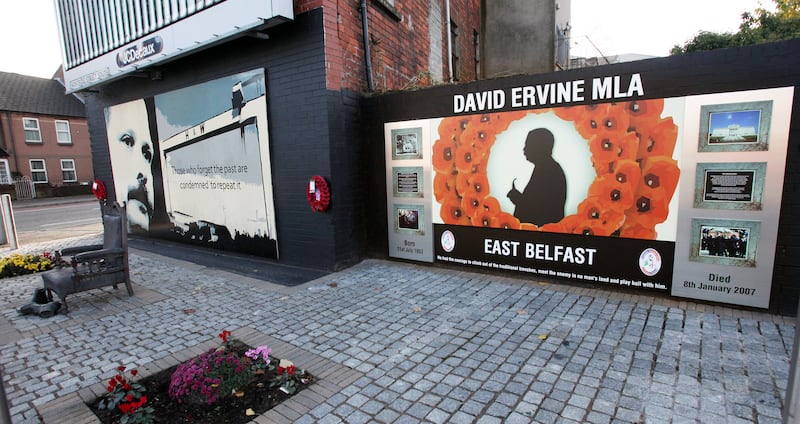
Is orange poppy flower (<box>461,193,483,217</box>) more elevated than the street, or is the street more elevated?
orange poppy flower (<box>461,193,483,217</box>)

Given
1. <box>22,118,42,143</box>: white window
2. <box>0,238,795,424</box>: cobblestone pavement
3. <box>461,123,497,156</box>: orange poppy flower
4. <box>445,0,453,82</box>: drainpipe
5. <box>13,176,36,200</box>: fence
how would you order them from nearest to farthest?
<box>0,238,795,424</box>: cobblestone pavement
<box>461,123,497,156</box>: orange poppy flower
<box>445,0,453,82</box>: drainpipe
<box>13,176,36,200</box>: fence
<box>22,118,42,143</box>: white window

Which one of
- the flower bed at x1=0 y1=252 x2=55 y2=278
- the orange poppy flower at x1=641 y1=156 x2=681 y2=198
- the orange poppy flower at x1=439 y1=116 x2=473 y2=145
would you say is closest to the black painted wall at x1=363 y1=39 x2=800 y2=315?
the orange poppy flower at x1=641 y1=156 x2=681 y2=198

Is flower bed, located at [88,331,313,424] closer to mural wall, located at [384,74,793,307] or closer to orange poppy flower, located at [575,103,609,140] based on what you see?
mural wall, located at [384,74,793,307]

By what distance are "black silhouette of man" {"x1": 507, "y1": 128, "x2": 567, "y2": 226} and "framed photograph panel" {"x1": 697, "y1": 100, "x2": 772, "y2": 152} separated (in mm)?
1498

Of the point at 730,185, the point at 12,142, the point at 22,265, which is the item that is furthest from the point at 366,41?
the point at 12,142

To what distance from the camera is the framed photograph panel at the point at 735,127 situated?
3.97 meters

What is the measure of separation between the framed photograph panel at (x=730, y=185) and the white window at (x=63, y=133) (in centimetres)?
3984

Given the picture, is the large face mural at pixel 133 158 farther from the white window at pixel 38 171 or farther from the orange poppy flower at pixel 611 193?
the white window at pixel 38 171

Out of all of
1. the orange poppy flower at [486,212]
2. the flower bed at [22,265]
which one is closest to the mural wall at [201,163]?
the flower bed at [22,265]

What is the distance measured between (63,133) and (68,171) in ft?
9.57

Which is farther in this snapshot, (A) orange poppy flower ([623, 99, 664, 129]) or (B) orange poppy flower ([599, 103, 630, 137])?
(B) orange poppy flower ([599, 103, 630, 137])

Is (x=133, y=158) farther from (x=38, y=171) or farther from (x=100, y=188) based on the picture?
(x=38, y=171)

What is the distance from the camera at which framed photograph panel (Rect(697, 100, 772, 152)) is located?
3.97m

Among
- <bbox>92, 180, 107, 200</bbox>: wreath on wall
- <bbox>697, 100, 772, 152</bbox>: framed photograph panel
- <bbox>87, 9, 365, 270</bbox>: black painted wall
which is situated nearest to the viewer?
<bbox>697, 100, 772, 152</bbox>: framed photograph panel
